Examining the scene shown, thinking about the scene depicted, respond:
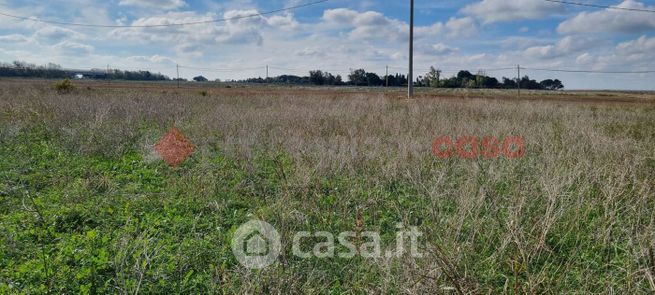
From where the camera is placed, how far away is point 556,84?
95.0 m

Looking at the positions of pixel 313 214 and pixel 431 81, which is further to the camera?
pixel 431 81

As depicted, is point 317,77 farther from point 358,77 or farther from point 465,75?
point 465,75

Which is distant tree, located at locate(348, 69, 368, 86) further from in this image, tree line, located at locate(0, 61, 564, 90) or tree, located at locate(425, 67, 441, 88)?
tree, located at locate(425, 67, 441, 88)

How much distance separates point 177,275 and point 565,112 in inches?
545

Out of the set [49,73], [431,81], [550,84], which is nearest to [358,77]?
[431,81]

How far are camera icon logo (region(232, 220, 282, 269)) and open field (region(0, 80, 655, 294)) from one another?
0.25ft

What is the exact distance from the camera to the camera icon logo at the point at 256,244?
8.04 ft

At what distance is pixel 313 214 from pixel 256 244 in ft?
A: 2.62

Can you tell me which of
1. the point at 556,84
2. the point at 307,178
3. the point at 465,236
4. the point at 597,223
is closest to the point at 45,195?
the point at 307,178

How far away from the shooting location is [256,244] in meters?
2.69

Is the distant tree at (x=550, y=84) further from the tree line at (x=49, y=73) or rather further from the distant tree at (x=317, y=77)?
the tree line at (x=49, y=73)

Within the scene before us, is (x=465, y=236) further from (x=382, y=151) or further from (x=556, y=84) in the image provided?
(x=556, y=84)

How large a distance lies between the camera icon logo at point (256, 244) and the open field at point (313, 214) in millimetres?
77

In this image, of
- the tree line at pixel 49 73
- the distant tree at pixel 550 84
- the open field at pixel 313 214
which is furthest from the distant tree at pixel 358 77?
the open field at pixel 313 214
